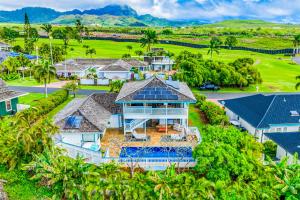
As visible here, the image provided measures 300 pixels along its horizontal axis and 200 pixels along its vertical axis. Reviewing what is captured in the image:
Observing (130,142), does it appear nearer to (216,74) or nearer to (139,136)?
(139,136)

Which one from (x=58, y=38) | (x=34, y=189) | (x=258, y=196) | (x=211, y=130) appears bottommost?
(x=34, y=189)

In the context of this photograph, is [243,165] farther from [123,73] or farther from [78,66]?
[78,66]

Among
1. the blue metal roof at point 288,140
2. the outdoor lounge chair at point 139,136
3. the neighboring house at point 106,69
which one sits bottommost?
the outdoor lounge chair at point 139,136

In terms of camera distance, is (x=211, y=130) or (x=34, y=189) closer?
(x=34, y=189)

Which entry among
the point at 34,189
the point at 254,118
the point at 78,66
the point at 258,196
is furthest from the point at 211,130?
the point at 78,66

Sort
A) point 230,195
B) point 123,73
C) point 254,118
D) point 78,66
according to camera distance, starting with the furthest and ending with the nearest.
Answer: point 78,66 < point 123,73 < point 254,118 < point 230,195

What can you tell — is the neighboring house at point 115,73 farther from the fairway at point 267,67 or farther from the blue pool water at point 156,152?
the blue pool water at point 156,152

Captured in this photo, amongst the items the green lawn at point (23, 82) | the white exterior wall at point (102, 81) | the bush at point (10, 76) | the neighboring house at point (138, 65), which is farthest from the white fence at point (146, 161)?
the neighboring house at point (138, 65)

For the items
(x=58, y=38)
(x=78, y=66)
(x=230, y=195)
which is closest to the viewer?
(x=230, y=195)
